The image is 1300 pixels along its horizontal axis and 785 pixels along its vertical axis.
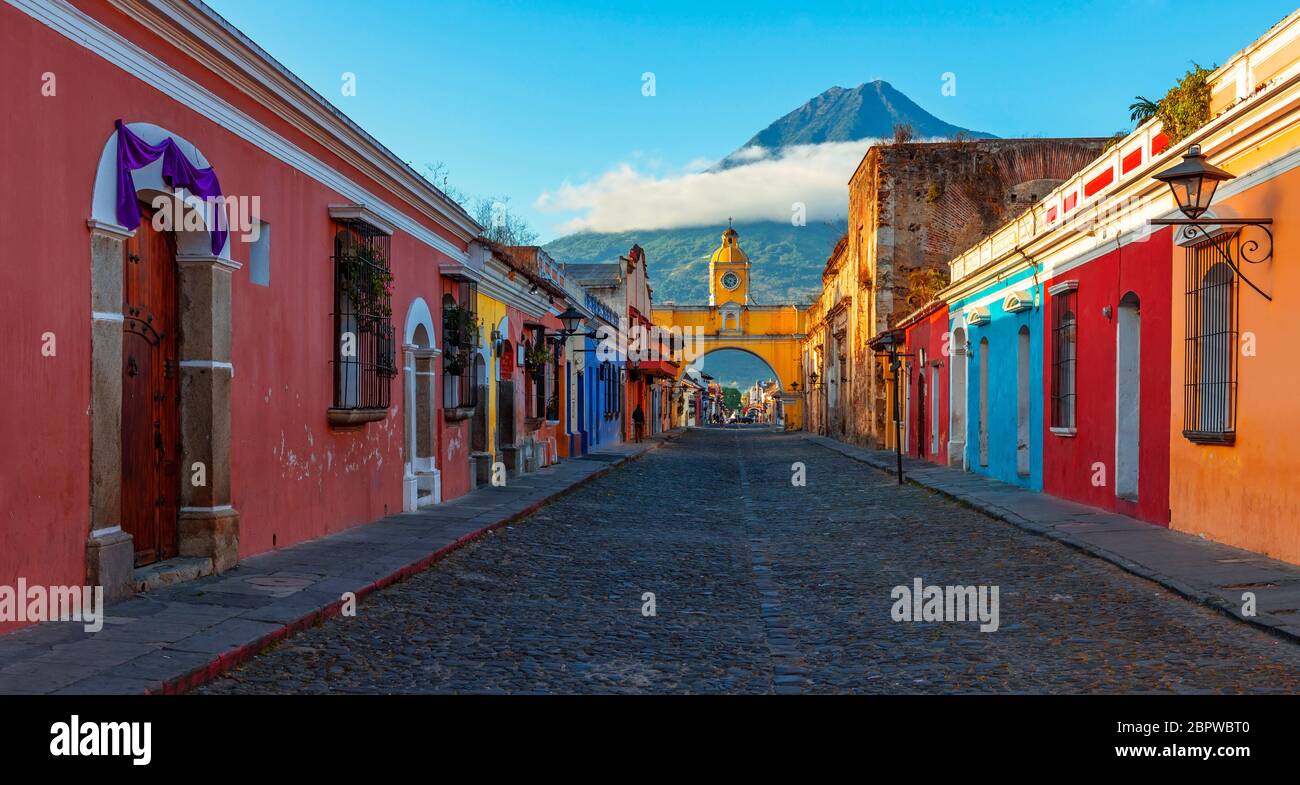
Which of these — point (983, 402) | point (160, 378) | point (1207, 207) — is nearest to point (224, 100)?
point (160, 378)

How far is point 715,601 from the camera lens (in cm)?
714

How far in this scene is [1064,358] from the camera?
14.1m

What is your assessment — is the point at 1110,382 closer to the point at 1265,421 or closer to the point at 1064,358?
the point at 1064,358

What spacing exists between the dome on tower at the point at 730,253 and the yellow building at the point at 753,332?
845cm

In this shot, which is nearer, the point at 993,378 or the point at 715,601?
the point at 715,601

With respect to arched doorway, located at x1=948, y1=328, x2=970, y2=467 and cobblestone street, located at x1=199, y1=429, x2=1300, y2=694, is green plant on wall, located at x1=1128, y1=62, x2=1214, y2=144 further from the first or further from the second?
arched doorway, located at x1=948, y1=328, x2=970, y2=467

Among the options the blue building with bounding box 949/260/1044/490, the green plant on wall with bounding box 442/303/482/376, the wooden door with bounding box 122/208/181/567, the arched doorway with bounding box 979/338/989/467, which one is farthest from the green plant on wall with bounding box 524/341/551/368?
the wooden door with bounding box 122/208/181/567

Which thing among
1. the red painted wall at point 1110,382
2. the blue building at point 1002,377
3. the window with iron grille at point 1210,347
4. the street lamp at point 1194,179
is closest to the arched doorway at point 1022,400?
the blue building at point 1002,377

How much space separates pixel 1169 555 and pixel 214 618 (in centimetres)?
680

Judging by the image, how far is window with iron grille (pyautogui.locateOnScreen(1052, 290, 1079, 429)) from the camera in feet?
45.0

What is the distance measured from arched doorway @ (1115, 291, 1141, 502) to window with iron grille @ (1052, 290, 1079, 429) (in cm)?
168
